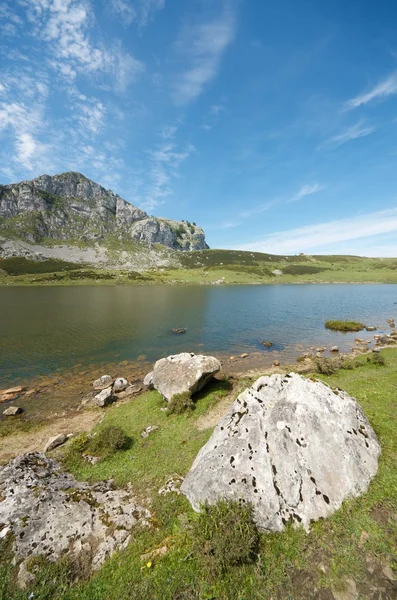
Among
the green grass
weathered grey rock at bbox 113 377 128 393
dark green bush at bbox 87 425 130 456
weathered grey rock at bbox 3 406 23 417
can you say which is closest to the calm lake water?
the green grass

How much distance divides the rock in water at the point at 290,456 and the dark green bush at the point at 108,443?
21.8ft

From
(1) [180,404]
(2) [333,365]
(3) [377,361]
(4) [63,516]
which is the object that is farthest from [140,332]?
(4) [63,516]

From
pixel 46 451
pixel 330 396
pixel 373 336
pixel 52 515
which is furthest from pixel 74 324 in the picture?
pixel 373 336

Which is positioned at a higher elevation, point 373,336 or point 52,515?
point 52,515

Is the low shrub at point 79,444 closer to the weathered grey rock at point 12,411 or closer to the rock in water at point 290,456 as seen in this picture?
the rock in water at point 290,456

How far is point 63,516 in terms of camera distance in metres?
9.09

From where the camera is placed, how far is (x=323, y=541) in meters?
7.66

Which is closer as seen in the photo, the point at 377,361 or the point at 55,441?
the point at 55,441

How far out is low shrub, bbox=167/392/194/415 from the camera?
19.0 metres

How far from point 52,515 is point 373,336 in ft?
172

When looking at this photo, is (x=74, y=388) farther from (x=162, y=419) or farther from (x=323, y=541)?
(x=323, y=541)

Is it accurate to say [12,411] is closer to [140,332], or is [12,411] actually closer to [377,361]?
[140,332]

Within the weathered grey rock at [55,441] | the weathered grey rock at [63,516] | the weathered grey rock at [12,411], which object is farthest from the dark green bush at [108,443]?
the weathered grey rock at [12,411]

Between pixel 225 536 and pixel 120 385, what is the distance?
2121cm
